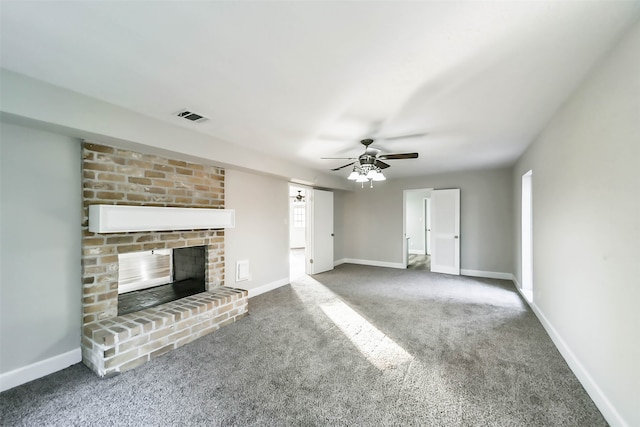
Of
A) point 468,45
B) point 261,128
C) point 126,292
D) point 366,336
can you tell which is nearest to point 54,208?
point 126,292

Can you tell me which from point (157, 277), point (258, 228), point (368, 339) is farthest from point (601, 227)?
point (157, 277)

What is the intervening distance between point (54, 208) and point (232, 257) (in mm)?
2152

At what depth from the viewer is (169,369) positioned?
92.4 inches

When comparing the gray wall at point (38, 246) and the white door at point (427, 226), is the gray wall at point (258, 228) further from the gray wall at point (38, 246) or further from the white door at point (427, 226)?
the white door at point (427, 226)

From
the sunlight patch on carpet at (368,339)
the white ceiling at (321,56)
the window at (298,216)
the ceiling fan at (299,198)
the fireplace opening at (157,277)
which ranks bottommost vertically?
the sunlight patch on carpet at (368,339)

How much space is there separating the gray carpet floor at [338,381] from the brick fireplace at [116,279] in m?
0.15

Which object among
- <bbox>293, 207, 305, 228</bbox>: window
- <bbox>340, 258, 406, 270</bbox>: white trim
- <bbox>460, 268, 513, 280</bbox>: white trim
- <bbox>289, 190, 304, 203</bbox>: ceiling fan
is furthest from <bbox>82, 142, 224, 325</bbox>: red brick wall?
<bbox>293, 207, 305, 228</bbox>: window

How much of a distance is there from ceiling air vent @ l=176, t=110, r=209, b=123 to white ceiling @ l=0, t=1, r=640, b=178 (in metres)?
0.08

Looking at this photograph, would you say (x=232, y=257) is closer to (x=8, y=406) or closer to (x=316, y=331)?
(x=316, y=331)

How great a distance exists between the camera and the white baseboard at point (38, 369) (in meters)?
2.11

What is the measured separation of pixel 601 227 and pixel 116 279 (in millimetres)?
4125

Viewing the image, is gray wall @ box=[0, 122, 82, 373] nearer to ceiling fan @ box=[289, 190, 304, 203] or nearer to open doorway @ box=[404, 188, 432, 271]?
ceiling fan @ box=[289, 190, 304, 203]

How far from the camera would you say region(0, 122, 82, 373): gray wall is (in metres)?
2.15

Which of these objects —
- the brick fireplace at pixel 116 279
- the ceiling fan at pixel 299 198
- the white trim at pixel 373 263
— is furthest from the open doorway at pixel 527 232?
the ceiling fan at pixel 299 198
